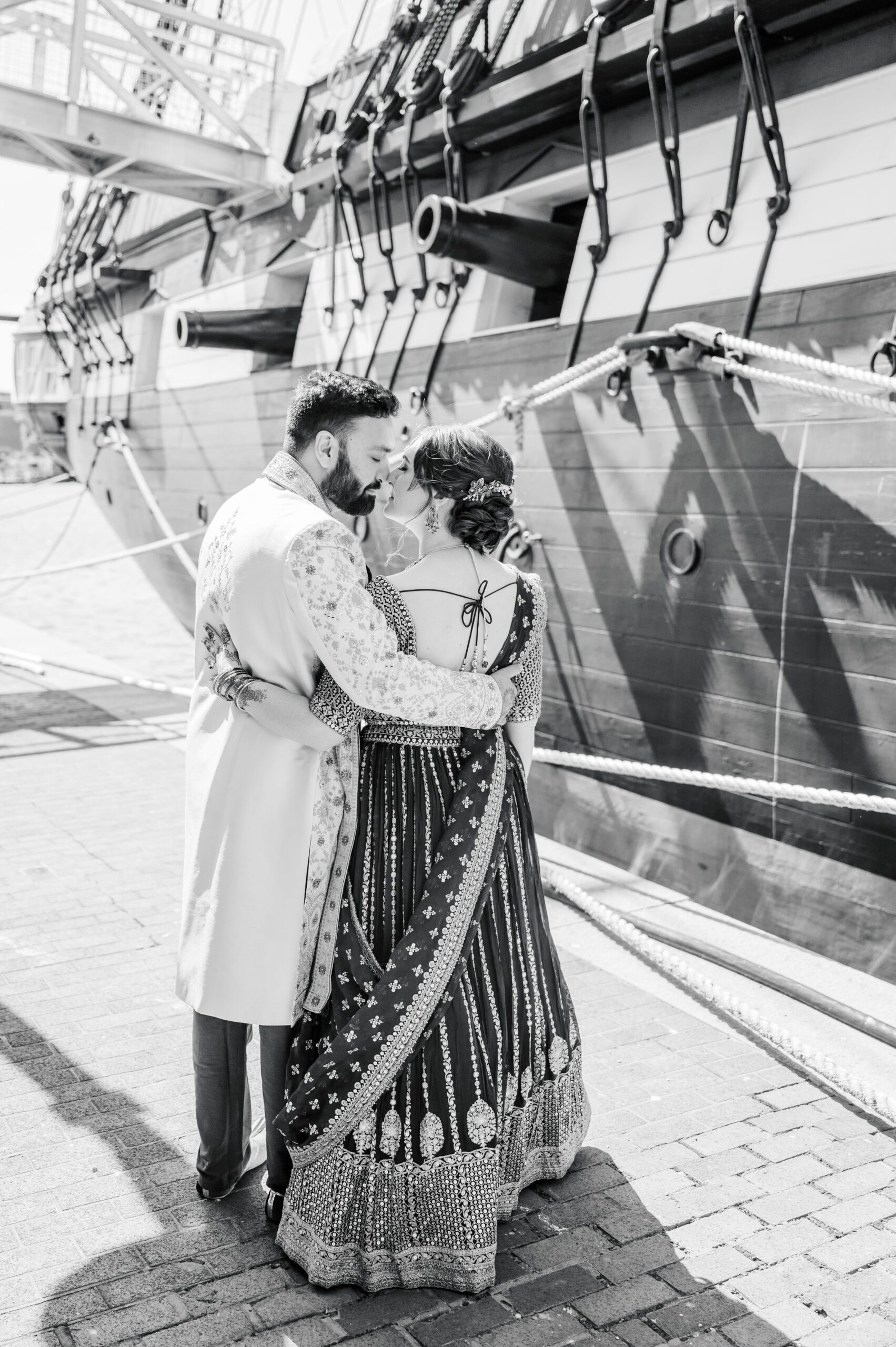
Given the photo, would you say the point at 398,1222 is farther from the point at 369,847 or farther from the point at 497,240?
the point at 497,240

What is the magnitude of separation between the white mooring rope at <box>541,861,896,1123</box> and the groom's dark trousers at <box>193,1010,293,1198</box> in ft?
3.81

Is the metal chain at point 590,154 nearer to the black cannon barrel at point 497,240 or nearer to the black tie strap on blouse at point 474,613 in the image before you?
the black cannon barrel at point 497,240

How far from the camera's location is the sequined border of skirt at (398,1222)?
2047 mm

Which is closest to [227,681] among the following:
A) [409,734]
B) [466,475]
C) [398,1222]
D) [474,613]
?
[409,734]

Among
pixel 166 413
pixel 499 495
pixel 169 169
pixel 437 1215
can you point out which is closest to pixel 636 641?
pixel 499 495

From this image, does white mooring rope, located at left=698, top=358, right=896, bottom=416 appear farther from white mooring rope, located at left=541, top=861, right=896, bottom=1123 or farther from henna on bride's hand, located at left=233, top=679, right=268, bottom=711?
henna on bride's hand, located at left=233, top=679, right=268, bottom=711

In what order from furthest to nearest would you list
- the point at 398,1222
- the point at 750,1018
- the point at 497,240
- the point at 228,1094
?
1. the point at 497,240
2. the point at 750,1018
3. the point at 228,1094
4. the point at 398,1222

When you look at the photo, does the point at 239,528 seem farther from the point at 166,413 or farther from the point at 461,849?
the point at 166,413

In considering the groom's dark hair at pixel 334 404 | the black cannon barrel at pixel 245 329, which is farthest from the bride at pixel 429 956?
the black cannon barrel at pixel 245 329

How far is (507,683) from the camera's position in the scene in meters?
2.23

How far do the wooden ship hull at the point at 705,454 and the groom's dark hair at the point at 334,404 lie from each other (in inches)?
79.2

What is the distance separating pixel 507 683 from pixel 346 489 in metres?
0.48

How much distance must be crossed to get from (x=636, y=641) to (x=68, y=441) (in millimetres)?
9898

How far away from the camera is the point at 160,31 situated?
669cm
